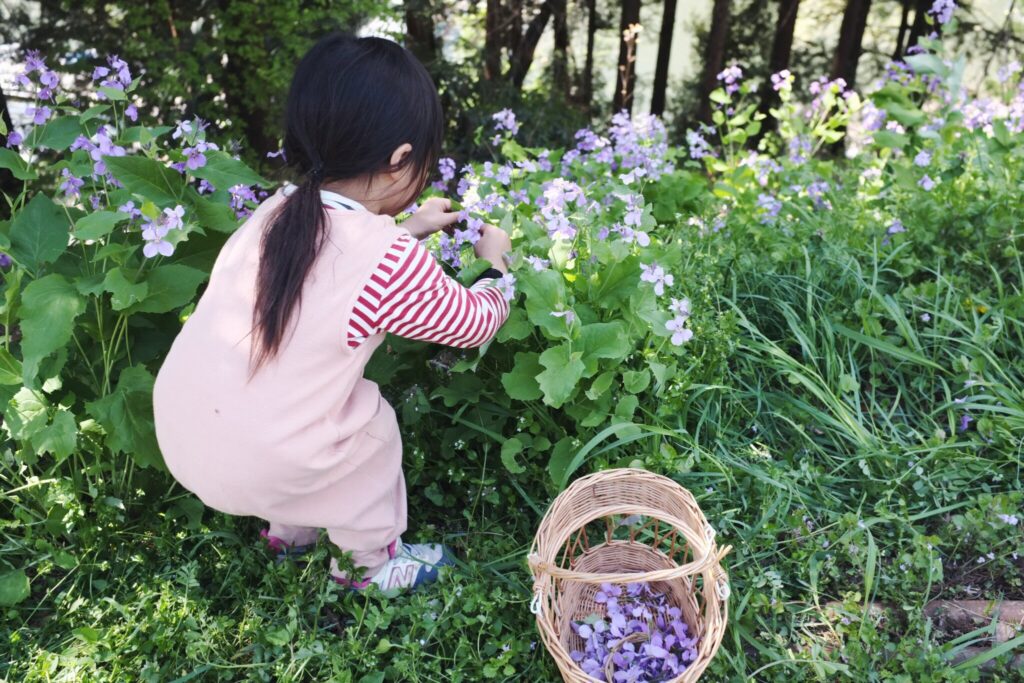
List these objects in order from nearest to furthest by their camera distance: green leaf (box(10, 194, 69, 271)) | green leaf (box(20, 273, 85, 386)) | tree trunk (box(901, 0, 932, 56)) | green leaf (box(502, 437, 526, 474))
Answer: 1. green leaf (box(20, 273, 85, 386))
2. green leaf (box(10, 194, 69, 271))
3. green leaf (box(502, 437, 526, 474))
4. tree trunk (box(901, 0, 932, 56))

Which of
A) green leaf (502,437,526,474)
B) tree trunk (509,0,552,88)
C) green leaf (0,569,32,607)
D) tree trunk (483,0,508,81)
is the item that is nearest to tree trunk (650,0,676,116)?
tree trunk (509,0,552,88)

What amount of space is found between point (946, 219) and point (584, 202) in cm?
152

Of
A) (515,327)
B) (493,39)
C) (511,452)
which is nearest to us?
(515,327)

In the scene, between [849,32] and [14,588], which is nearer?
[14,588]

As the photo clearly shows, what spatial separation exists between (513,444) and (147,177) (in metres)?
1.09

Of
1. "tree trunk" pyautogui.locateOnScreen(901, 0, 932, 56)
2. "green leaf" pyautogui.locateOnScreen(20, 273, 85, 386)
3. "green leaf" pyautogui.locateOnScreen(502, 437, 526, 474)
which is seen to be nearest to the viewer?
"green leaf" pyautogui.locateOnScreen(20, 273, 85, 386)

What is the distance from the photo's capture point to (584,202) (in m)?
2.04

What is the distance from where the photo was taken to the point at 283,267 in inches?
56.7

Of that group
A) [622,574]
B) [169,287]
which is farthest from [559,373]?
[169,287]

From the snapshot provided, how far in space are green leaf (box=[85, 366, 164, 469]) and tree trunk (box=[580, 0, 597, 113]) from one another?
17.6 feet

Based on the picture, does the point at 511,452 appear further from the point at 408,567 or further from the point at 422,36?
the point at 422,36

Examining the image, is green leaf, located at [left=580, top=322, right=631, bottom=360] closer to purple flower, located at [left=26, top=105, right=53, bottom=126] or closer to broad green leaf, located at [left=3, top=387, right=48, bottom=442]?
broad green leaf, located at [left=3, top=387, right=48, bottom=442]

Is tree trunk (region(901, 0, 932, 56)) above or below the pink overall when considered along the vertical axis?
below

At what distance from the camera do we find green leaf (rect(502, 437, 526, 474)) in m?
1.96
